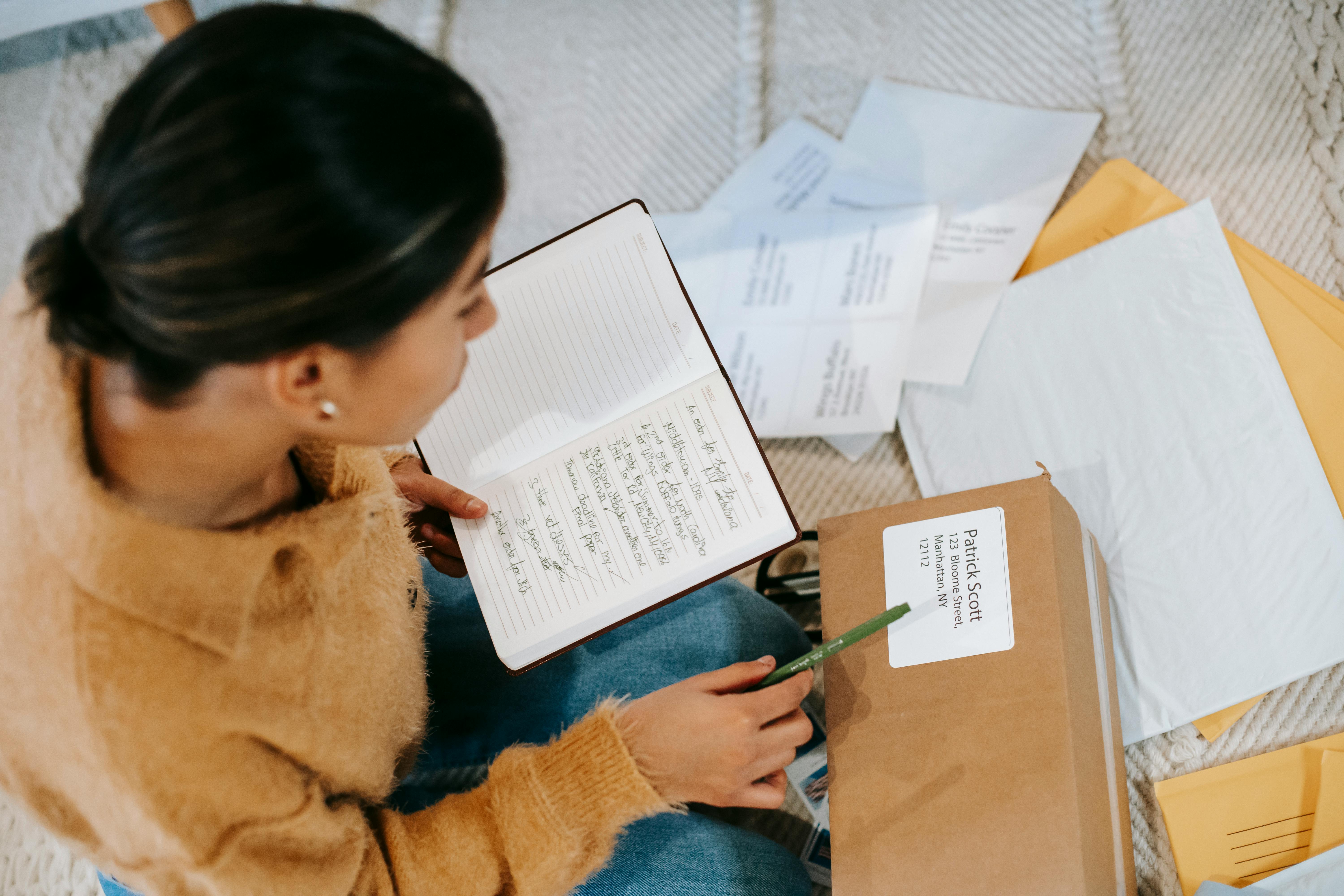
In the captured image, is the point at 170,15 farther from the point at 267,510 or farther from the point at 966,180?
the point at 966,180

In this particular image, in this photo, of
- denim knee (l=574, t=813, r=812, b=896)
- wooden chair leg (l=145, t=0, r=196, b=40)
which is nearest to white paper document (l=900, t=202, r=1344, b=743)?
denim knee (l=574, t=813, r=812, b=896)

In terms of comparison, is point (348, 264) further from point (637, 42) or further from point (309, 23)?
point (637, 42)

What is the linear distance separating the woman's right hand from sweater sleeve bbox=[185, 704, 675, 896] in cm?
1

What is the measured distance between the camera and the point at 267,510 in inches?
20.0

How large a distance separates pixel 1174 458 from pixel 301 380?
688 mm

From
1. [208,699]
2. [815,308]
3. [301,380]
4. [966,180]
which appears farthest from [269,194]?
Result: [966,180]

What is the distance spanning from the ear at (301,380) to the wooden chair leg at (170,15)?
0.83 m

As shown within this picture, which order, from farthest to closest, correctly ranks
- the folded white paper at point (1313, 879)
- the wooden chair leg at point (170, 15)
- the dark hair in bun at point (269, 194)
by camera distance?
the wooden chair leg at point (170, 15)
the folded white paper at point (1313, 879)
the dark hair in bun at point (269, 194)

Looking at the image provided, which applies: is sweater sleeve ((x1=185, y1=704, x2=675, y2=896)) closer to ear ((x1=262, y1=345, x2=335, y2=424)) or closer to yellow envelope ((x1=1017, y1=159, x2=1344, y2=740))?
ear ((x1=262, y1=345, x2=335, y2=424))

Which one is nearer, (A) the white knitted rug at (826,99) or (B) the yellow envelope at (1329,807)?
(B) the yellow envelope at (1329,807)

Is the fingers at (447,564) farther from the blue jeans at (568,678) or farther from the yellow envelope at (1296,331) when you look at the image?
the yellow envelope at (1296,331)

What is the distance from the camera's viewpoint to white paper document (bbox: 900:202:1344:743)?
68 centimetres

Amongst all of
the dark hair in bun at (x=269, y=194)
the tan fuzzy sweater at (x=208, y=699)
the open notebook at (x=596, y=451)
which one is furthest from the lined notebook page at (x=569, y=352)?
the dark hair in bun at (x=269, y=194)

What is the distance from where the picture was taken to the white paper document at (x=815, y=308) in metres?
0.88
